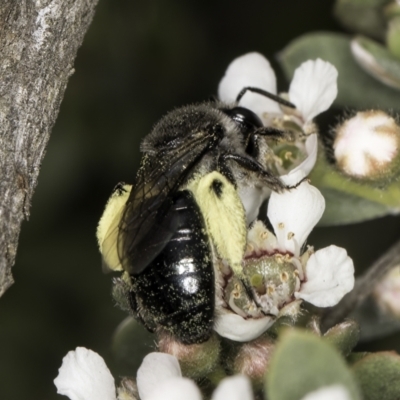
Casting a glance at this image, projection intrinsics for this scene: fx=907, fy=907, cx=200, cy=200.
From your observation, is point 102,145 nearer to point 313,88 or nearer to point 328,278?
point 313,88

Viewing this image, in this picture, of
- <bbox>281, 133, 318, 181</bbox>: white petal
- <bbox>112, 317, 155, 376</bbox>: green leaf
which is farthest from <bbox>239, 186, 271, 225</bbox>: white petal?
<bbox>112, 317, 155, 376</bbox>: green leaf

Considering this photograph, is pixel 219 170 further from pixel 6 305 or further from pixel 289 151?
pixel 6 305

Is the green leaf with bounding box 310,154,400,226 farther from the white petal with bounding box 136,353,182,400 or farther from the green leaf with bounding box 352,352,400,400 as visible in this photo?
the white petal with bounding box 136,353,182,400

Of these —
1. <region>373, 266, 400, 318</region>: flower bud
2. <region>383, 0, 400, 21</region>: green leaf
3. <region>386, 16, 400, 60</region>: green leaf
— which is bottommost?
<region>373, 266, 400, 318</region>: flower bud

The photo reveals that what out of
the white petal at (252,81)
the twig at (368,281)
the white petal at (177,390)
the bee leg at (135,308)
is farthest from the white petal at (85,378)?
the white petal at (252,81)

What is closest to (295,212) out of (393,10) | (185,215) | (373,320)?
(185,215)
